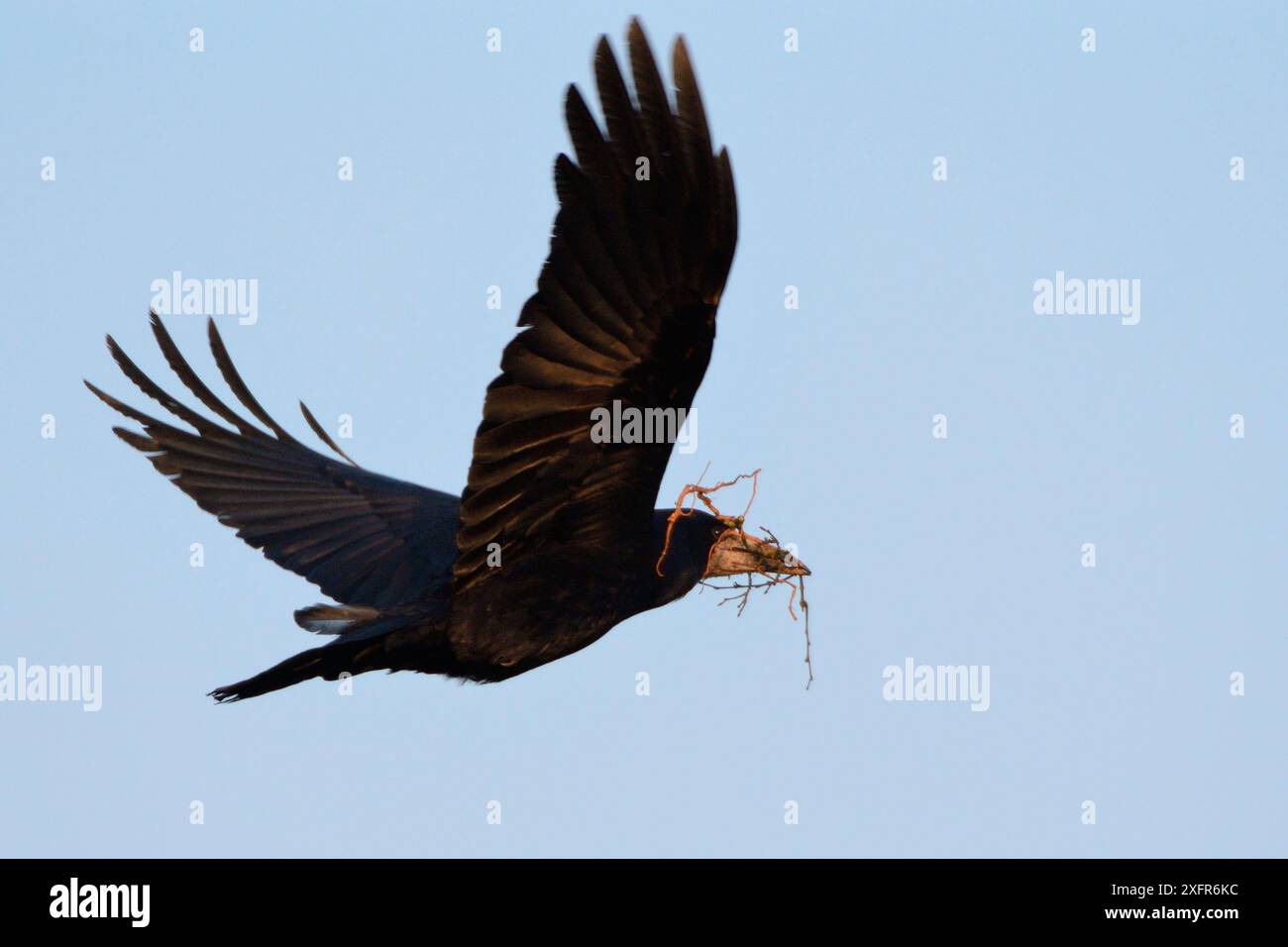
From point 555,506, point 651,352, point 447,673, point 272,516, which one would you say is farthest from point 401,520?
point 651,352

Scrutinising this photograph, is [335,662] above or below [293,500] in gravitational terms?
below

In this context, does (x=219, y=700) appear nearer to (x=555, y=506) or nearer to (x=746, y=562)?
(x=555, y=506)

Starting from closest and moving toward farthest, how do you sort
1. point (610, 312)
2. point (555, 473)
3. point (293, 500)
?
point (610, 312) → point (555, 473) → point (293, 500)

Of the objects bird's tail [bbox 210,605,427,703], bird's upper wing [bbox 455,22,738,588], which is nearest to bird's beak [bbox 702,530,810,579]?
bird's upper wing [bbox 455,22,738,588]

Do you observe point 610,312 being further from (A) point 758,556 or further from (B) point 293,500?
(B) point 293,500

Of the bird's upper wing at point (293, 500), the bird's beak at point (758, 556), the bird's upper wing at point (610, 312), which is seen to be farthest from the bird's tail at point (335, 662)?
the bird's beak at point (758, 556)

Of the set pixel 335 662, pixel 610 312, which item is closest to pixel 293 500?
pixel 335 662

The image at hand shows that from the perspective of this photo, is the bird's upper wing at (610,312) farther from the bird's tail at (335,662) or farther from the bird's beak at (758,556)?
the bird's beak at (758,556)
